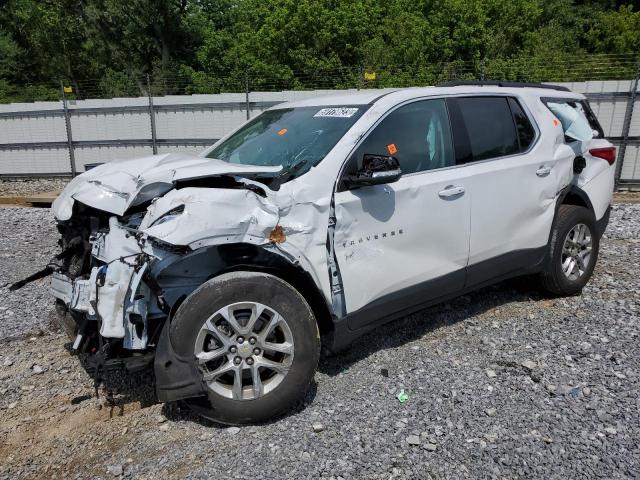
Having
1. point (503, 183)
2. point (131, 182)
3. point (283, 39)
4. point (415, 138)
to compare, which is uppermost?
point (283, 39)

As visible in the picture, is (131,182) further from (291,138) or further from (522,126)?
(522,126)

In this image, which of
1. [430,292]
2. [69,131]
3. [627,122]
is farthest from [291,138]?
[69,131]

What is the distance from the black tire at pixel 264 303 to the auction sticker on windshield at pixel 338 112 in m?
1.26

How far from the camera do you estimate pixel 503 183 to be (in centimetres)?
394

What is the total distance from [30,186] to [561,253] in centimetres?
1308

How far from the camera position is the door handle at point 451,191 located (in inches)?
141

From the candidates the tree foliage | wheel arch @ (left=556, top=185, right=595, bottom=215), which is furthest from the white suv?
the tree foliage

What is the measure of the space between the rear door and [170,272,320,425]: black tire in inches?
57.9

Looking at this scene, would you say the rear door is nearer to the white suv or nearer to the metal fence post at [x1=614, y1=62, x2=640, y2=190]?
the white suv

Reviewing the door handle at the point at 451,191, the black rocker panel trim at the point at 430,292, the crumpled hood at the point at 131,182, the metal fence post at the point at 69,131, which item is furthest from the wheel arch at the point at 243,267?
the metal fence post at the point at 69,131

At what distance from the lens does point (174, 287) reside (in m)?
2.86

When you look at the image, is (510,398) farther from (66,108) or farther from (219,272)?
(66,108)

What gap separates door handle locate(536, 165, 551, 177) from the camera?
419 cm

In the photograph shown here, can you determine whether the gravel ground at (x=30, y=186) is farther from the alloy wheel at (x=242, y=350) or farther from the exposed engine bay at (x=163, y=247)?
the alloy wheel at (x=242, y=350)
